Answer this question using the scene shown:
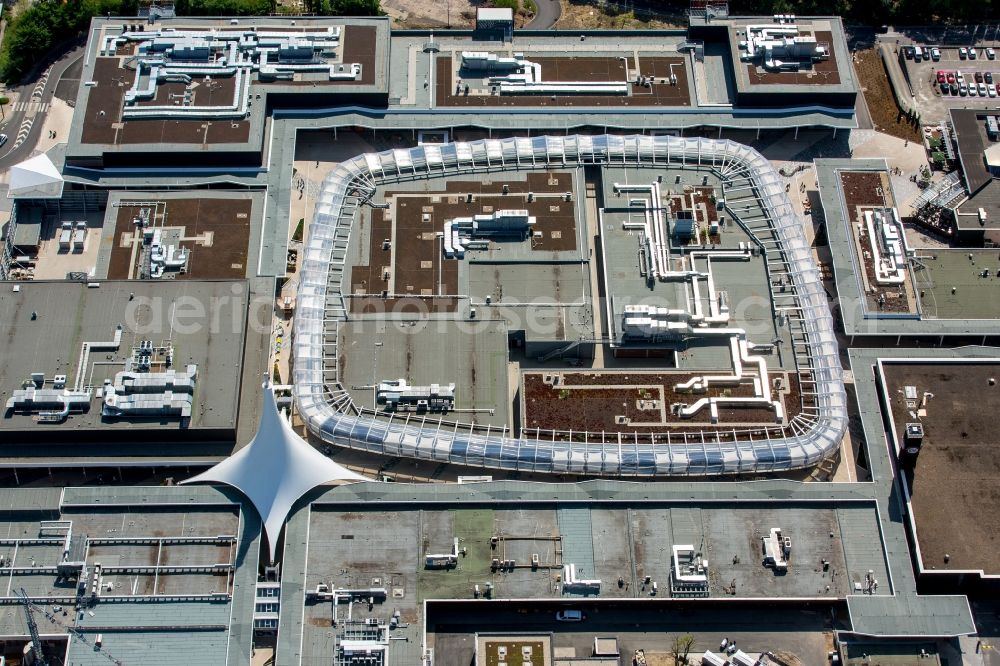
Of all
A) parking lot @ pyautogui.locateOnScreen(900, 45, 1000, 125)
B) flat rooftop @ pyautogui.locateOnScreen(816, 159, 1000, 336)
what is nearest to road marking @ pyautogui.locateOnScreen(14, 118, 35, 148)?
flat rooftop @ pyautogui.locateOnScreen(816, 159, 1000, 336)

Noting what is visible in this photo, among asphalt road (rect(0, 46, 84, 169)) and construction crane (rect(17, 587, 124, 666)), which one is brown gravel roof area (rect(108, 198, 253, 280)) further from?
construction crane (rect(17, 587, 124, 666))

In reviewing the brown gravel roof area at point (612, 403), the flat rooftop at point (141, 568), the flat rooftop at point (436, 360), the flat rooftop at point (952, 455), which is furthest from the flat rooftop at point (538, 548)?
the flat rooftop at point (436, 360)

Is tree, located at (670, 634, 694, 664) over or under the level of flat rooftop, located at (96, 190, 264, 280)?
under

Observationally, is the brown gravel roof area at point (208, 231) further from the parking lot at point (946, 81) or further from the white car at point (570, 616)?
the parking lot at point (946, 81)

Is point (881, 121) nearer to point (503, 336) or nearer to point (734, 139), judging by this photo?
point (734, 139)

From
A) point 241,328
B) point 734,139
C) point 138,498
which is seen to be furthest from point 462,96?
point 138,498
